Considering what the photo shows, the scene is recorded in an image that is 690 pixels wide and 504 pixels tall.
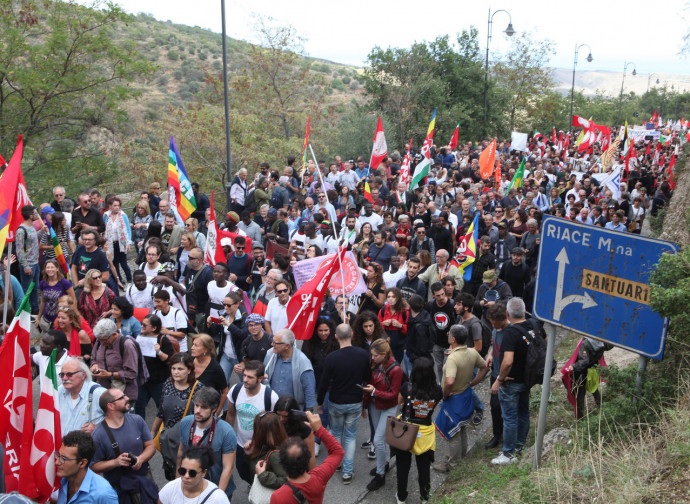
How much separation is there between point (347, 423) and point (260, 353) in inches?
46.7

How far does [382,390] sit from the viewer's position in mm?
6629

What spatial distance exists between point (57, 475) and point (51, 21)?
1611 cm

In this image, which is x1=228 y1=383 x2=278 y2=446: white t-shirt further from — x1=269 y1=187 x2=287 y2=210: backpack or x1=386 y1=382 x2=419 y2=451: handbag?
x1=269 y1=187 x2=287 y2=210: backpack

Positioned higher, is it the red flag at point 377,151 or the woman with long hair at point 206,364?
the red flag at point 377,151

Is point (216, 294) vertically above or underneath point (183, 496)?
above

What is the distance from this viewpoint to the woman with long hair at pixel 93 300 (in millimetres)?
8086

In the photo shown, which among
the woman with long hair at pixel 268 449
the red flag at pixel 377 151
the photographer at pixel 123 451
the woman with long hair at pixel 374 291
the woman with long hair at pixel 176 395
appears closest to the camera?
the woman with long hair at pixel 268 449

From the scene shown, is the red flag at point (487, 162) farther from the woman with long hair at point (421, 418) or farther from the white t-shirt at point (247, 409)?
the white t-shirt at point (247, 409)

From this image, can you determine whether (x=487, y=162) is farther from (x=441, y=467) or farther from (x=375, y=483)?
(x=375, y=483)

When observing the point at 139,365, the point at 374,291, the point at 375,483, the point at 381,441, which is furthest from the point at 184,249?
the point at 375,483

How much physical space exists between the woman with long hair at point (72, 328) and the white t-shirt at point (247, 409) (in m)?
2.22

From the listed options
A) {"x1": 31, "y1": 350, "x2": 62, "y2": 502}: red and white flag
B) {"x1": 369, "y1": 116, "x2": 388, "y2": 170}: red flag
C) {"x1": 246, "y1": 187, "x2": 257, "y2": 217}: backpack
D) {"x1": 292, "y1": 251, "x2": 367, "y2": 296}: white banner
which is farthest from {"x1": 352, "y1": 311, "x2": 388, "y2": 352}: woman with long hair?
{"x1": 369, "y1": 116, "x2": 388, "y2": 170}: red flag

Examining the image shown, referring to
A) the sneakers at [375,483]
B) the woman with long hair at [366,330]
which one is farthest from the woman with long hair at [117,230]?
the sneakers at [375,483]

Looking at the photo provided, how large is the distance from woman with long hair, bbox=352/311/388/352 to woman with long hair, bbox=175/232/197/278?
3671 millimetres
